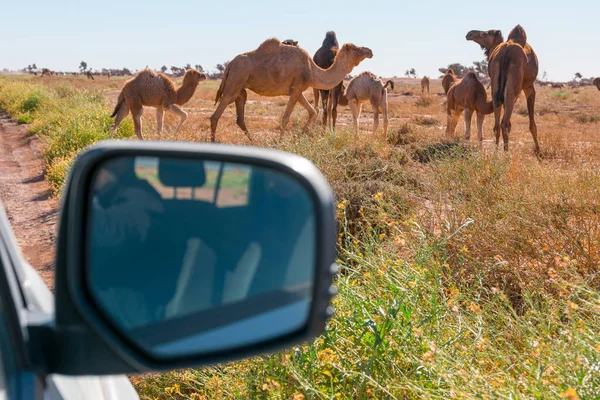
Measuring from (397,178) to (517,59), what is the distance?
5.71 meters

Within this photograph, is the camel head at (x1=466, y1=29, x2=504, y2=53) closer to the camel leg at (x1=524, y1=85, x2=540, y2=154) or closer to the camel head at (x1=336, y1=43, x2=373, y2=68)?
the camel leg at (x1=524, y1=85, x2=540, y2=154)

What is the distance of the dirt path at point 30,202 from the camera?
22.1ft

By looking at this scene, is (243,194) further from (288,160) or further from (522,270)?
(522,270)

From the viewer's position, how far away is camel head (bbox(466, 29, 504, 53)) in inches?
562

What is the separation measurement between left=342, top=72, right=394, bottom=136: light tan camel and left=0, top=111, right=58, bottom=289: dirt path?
695cm

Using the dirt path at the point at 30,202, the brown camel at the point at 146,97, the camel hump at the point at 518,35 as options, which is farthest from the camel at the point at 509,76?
the dirt path at the point at 30,202

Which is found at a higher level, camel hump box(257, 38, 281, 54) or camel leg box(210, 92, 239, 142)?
camel hump box(257, 38, 281, 54)

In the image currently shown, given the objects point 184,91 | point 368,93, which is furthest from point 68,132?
point 368,93

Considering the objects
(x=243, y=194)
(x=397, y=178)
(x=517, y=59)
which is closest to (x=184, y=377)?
(x=243, y=194)

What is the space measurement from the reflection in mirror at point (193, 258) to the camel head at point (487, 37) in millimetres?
13989

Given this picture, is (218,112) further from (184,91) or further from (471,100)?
(471,100)

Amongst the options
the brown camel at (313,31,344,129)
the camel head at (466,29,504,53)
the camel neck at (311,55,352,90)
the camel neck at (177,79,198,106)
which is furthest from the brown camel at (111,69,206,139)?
the camel head at (466,29,504,53)

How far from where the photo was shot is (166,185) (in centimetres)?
136

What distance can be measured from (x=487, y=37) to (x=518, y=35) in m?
1.18
